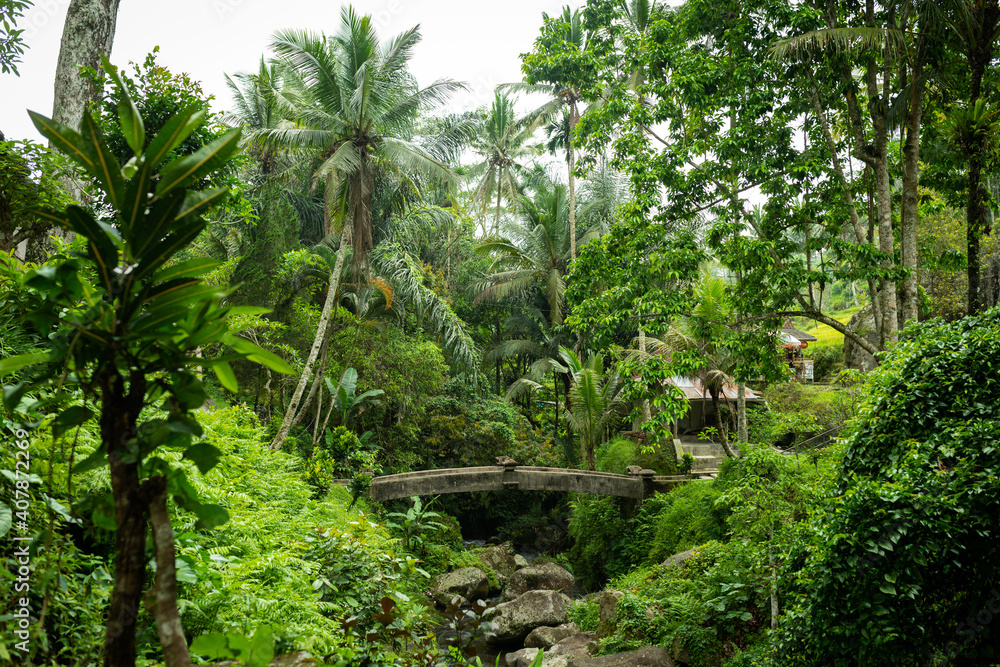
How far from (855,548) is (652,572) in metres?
5.49

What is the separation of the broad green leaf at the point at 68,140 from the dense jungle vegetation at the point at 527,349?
0.02 meters

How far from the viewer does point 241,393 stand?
518 inches

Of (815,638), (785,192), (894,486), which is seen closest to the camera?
(894,486)

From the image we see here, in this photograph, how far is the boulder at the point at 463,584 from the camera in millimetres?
11179

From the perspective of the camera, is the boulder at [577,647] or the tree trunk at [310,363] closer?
the boulder at [577,647]

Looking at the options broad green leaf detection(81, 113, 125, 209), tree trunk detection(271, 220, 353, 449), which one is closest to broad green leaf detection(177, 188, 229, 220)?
broad green leaf detection(81, 113, 125, 209)

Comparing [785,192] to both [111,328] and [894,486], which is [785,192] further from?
[111,328]

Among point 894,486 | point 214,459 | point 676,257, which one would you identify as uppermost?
point 676,257

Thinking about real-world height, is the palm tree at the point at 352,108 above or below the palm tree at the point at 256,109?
below

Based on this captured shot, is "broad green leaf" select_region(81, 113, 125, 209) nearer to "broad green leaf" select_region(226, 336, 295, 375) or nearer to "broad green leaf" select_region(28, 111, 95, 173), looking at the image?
"broad green leaf" select_region(28, 111, 95, 173)

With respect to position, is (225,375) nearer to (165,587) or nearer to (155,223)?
(155,223)

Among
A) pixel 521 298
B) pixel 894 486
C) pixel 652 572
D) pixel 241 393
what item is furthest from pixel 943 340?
pixel 521 298

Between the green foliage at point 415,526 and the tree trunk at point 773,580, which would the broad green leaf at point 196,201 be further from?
the green foliage at point 415,526

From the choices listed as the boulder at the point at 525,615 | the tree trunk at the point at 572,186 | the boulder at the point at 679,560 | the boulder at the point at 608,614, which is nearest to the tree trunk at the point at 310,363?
the boulder at the point at 525,615
